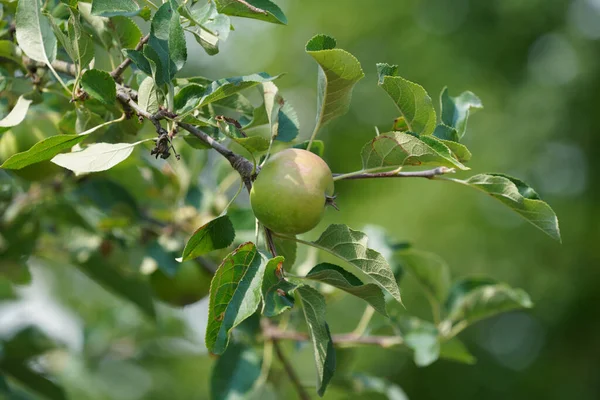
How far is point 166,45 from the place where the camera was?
2.20 feet

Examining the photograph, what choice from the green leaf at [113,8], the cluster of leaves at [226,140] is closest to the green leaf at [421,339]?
the cluster of leaves at [226,140]

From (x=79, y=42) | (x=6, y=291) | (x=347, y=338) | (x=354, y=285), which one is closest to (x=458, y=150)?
(x=354, y=285)

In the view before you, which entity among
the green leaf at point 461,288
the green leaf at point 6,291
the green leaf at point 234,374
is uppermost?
the green leaf at point 461,288

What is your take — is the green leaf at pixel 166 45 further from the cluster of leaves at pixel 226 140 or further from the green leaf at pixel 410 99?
the green leaf at pixel 410 99

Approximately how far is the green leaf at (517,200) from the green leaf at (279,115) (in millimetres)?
185

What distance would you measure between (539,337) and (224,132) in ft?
14.8

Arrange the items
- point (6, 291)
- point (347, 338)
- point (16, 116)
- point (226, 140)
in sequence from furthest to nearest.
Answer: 1. point (6, 291)
2. point (347, 338)
3. point (226, 140)
4. point (16, 116)

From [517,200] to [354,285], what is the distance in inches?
7.0

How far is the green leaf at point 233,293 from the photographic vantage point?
1.93 feet

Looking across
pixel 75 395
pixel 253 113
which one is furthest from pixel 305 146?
pixel 75 395

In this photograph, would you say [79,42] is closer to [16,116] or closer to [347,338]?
[16,116]

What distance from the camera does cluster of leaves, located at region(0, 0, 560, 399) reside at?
2.07 ft

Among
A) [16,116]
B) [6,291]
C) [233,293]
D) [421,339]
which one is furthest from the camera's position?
[6,291]

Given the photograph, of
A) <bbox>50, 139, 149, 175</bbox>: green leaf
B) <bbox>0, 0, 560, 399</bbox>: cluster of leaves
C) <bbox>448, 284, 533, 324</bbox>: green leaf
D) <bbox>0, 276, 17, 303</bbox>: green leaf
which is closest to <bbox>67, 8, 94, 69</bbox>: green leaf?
<bbox>0, 0, 560, 399</bbox>: cluster of leaves
